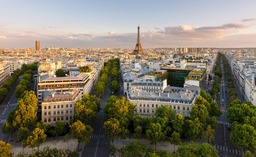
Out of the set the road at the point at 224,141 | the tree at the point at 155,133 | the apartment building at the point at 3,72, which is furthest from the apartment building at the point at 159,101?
the apartment building at the point at 3,72

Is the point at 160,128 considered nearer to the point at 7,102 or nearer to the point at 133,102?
the point at 133,102

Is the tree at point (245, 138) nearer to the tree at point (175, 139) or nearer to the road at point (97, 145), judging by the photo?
the tree at point (175, 139)

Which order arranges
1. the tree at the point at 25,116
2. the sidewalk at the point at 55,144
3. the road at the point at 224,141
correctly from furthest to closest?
1. the tree at the point at 25,116
2. the sidewalk at the point at 55,144
3. the road at the point at 224,141

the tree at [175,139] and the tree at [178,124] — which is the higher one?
the tree at [178,124]

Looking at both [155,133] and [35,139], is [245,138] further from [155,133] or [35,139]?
[35,139]

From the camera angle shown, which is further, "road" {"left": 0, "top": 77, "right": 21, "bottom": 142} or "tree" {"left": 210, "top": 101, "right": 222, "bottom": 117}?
"road" {"left": 0, "top": 77, "right": 21, "bottom": 142}

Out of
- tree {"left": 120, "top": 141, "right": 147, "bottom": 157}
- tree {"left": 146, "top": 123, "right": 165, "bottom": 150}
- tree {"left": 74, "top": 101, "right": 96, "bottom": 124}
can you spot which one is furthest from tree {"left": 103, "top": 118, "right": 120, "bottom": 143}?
tree {"left": 120, "top": 141, "right": 147, "bottom": 157}

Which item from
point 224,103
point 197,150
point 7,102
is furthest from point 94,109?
Answer: point 224,103

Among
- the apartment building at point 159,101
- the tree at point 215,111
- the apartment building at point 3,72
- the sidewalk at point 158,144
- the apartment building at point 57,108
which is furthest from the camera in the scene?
the apartment building at point 3,72

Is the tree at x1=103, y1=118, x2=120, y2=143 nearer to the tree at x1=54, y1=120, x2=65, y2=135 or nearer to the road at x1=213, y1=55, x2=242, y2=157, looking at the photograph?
the tree at x1=54, y1=120, x2=65, y2=135

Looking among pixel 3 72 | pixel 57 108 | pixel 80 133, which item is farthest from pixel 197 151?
pixel 3 72
